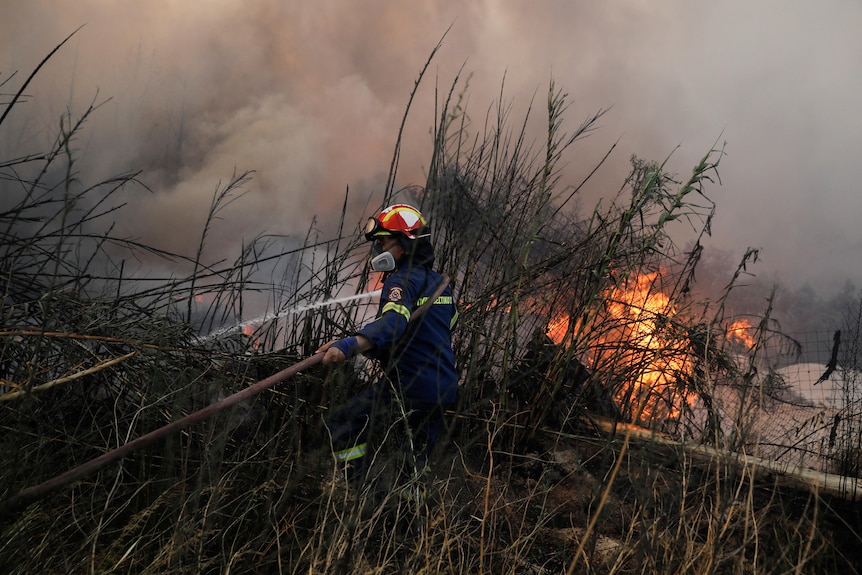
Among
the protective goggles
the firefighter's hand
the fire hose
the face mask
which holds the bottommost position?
the fire hose

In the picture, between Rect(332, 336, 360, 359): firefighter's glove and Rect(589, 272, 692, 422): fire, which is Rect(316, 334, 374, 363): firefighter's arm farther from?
Rect(589, 272, 692, 422): fire

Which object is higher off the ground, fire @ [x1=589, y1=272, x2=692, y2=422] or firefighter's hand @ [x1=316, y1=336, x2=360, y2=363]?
fire @ [x1=589, y1=272, x2=692, y2=422]

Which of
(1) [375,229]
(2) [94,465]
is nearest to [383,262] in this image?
(1) [375,229]

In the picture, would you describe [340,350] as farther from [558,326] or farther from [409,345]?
[558,326]

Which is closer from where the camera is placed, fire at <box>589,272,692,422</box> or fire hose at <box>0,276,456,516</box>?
fire hose at <box>0,276,456,516</box>

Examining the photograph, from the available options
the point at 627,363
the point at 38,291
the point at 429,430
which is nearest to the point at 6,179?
the point at 38,291

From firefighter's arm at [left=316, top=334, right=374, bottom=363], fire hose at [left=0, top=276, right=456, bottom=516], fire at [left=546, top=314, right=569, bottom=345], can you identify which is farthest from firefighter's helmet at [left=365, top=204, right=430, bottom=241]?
fire hose at [left=0, top=276, right=456, bottom=516]

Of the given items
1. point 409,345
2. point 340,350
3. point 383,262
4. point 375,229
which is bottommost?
point 340,350

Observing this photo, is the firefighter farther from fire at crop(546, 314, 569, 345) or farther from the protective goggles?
fire at crop(546, 314, 569, 345)

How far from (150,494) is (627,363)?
2.85 m

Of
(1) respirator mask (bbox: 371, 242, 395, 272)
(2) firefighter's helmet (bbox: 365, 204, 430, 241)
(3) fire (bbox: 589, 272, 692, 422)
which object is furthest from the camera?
(3) fire (bbox: 589, 272, 692, 422)

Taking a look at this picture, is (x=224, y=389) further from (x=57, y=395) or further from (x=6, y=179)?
(x=6, y=179)

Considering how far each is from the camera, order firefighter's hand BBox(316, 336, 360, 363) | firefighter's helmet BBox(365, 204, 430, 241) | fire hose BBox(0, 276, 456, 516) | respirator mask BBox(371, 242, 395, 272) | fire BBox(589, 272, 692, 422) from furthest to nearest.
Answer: fire BBox(589, 272, 692, 422) → firefighter's helmet BBox(365, 204, 430, 241) → respirator mask BBox(371, 242, 395, 272) → firefighter's hand BBox(316, 336, 360, 363) → fire hose BBox(0, 276, 456, 516)

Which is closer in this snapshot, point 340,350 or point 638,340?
point 340,350
